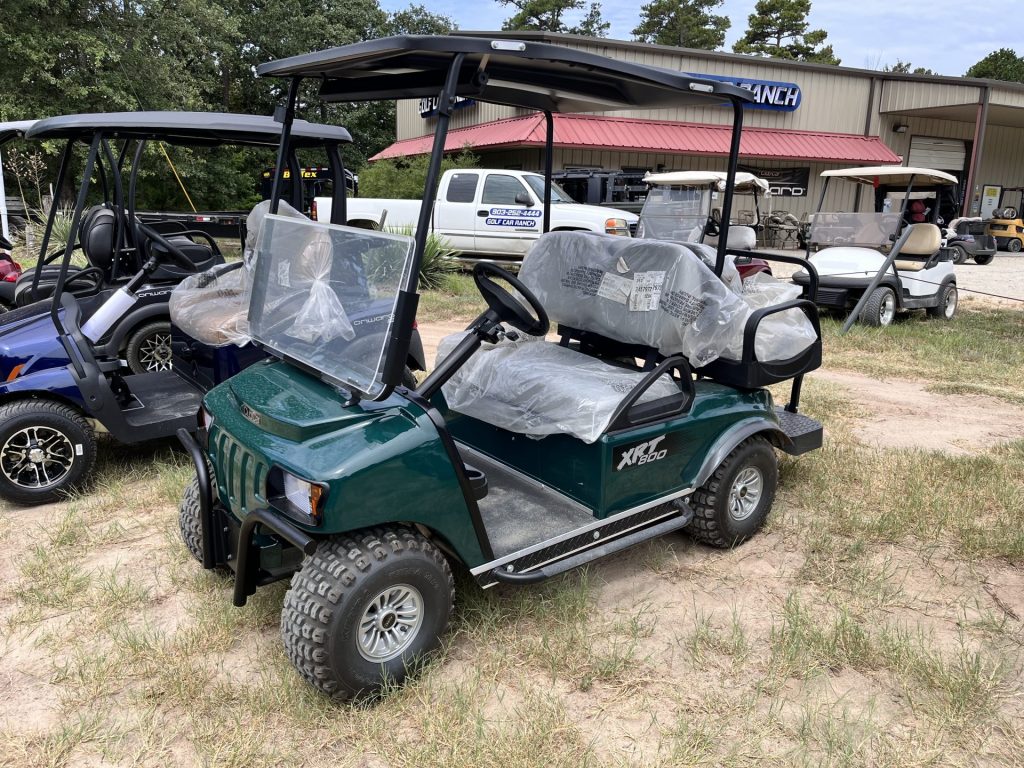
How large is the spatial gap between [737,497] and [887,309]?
6969mm

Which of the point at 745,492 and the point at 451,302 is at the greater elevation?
the point at 451,302

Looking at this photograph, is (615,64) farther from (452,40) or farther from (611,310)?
(611,310)

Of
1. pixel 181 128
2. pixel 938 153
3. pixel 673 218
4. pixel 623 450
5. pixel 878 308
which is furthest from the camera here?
pixel 938 153

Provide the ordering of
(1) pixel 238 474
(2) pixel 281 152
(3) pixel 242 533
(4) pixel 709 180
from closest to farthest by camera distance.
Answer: (3) pixel 242 533
(1) pixel 238 474
(2) pixel 281 152
(4) pixel 709 180

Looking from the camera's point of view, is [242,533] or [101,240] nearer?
[242,533]

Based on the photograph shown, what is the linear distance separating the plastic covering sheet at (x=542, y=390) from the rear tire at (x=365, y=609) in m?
0.81

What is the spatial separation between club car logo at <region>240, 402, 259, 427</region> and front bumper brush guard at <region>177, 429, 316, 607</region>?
26 cm

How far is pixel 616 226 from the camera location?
12.5m

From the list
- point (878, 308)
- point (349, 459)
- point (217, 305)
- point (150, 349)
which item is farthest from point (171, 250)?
point (878, 308)

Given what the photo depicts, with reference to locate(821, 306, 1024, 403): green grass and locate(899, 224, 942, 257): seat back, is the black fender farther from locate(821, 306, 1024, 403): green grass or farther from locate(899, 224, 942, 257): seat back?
locate(899, 224, 942, 257): seat back

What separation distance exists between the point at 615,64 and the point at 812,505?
262 centimetres

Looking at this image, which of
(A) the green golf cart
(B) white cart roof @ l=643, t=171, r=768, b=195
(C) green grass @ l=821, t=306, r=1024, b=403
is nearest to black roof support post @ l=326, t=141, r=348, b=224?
(A) the green golf cart

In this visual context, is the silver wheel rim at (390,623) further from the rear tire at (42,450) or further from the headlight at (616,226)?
the headlight at (616,226)

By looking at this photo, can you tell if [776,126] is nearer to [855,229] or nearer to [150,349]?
[855,229]
